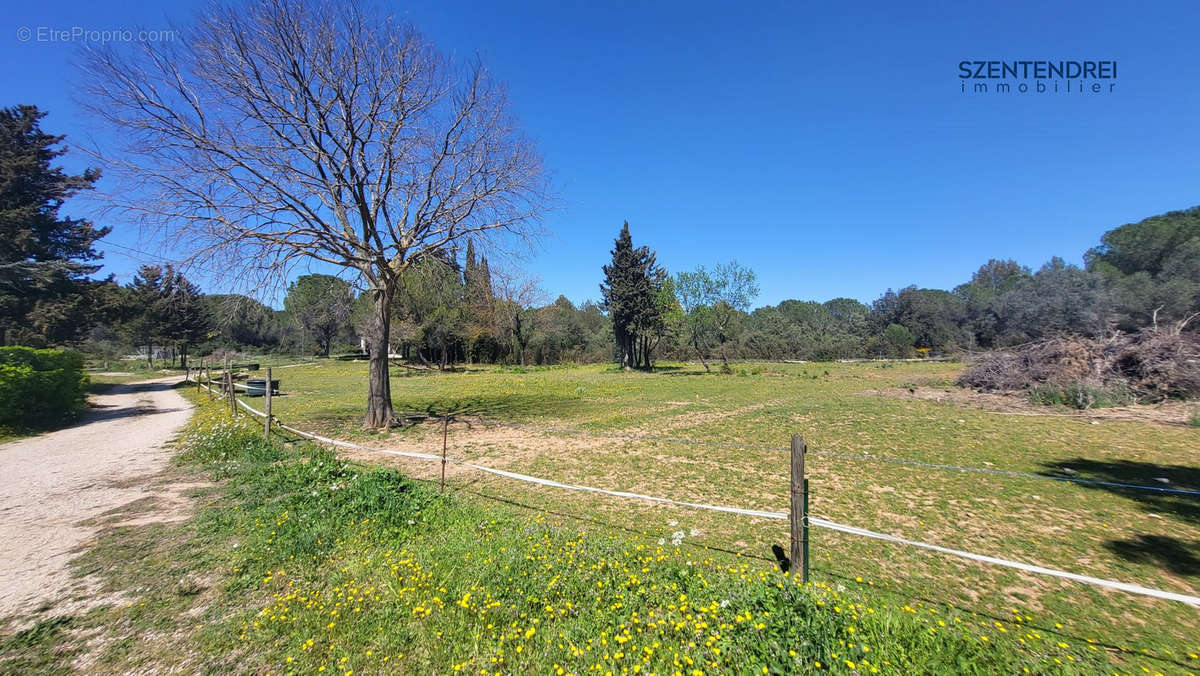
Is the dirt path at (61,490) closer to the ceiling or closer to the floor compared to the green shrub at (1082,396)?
closer to the floor

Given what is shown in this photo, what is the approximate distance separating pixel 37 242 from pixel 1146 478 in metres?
38.9

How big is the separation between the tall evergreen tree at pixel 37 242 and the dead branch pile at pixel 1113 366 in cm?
3822

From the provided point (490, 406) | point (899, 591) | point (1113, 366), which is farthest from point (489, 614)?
point (1113, 366)

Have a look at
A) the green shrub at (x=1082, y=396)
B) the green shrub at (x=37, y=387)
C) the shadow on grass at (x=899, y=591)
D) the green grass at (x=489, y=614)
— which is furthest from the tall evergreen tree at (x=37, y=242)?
the green shrub at (x=1082, y=396)

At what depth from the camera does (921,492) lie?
245 inches

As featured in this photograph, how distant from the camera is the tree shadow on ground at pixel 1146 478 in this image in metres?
5.50

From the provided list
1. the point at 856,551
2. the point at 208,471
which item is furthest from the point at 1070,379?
the point at 208,471

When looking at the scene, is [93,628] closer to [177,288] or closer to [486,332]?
[177,288]

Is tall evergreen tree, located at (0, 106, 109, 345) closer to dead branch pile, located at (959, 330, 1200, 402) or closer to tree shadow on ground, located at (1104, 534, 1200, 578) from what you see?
tree shadow on ground, located at (1104, 534, 1200, 578)

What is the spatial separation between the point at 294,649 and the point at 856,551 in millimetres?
5153

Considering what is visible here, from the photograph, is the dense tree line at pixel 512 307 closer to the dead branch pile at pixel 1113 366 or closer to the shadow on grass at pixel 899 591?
the dead branch pile at pixel 1113 366

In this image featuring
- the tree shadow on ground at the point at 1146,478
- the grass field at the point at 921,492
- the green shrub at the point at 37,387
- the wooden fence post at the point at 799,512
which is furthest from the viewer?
the green shrub at the point at 37,387

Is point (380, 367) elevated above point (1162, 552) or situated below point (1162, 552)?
above

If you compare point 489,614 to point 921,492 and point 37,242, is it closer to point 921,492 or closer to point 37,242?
point 921,492
